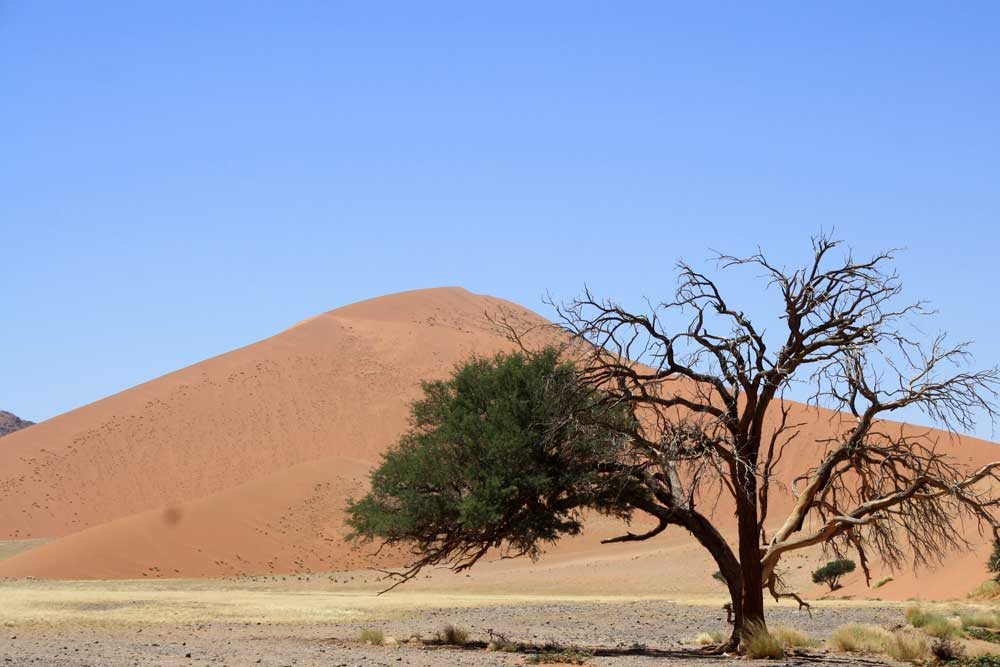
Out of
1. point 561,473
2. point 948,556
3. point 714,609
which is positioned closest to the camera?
point 561,473

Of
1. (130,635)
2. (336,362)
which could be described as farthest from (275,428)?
(130,635)

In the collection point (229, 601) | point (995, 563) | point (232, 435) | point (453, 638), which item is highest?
point (232, 435)

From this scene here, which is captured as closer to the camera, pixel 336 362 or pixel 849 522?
pixel 849 522

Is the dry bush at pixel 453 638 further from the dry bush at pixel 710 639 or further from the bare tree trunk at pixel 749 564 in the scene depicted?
the bare tree trunk at pixel 749 564

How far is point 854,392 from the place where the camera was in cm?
2033

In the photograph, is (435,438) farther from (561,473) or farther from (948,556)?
(948,556)

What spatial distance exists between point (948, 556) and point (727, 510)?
2680cm

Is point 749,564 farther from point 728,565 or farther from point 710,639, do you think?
point 710,639

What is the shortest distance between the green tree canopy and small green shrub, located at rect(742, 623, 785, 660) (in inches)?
129

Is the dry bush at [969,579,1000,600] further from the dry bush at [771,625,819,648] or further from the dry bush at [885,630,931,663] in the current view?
the dry bush at [771,625,819,648]

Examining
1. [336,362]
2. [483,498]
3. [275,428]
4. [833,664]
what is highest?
[336,362]

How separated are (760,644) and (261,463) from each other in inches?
2879

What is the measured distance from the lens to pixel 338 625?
30.5m

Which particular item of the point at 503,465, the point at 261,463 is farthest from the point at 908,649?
the point at 261,463
